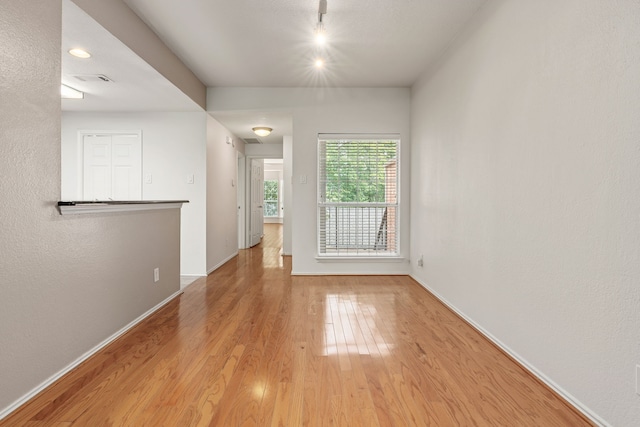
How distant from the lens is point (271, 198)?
538 inches

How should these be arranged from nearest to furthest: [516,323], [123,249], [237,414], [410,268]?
[237,414] < [516,323] < [123,249] < [410,268]

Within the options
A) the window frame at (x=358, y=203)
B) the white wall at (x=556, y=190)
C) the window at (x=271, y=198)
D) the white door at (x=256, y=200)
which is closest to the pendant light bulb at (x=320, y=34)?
the white wall at (x=556, y=190)

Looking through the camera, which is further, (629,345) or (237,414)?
(237,414)

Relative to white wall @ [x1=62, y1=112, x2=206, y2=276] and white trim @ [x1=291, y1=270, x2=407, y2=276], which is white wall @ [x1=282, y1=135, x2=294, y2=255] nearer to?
white trim @ [x1=291, y1=270, x2=407, y2=276]

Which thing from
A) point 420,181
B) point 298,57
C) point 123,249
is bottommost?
point 123,249

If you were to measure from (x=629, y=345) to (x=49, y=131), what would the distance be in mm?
2807

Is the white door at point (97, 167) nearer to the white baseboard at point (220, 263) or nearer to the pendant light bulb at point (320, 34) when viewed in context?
the white baseboard at point (220, 263)

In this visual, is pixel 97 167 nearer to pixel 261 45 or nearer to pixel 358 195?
pixel 261 45

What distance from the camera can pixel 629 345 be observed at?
136 centimetres

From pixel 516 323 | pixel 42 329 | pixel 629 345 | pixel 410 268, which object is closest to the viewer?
pixel 629 345

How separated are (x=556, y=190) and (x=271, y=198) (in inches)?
485

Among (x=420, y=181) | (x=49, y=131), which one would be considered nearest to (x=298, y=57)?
(x=420, y=181)

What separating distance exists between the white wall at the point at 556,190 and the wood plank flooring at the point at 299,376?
241mm

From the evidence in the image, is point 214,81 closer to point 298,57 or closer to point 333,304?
point 298,57
